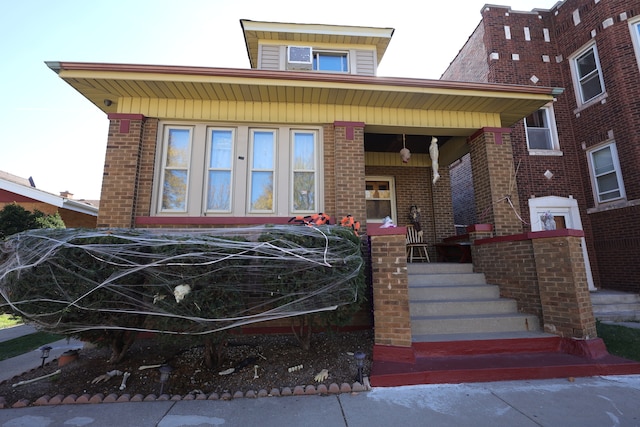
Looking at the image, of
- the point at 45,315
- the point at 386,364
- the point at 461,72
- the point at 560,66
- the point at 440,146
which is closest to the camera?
the point at 45,315

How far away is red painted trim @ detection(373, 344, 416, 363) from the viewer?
144 inches

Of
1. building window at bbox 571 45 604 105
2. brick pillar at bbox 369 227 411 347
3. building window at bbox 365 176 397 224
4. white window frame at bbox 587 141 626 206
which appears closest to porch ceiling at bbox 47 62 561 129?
building window at bbox 365 176 397 224

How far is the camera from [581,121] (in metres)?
8.82

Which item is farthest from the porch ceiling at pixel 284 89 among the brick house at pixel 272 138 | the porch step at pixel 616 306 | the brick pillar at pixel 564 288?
the porch step at pixel 616 306

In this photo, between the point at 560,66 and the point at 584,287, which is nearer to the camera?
the point at 584,287

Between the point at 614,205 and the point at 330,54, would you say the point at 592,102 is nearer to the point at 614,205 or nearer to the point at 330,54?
the point at 614,205

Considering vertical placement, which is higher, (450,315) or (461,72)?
(461,72)

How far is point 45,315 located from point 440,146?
8.05 m

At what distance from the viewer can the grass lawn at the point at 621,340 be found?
4109 mm

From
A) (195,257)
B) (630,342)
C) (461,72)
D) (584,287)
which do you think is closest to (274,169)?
(195,257)

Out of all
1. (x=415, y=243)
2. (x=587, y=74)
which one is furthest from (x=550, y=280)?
(x=587, y=74)

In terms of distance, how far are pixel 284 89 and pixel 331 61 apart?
158 inches

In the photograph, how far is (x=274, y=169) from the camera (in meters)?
5.63

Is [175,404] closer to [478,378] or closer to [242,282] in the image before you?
[242,282]
